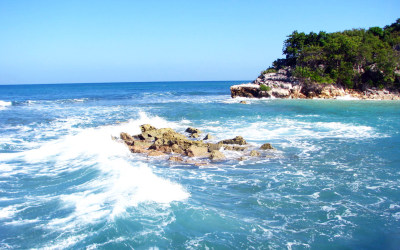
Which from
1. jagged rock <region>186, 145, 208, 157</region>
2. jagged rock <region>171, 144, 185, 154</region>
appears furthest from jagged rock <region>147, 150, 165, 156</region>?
jagged rock <region>186, 145, 208, 157</region>

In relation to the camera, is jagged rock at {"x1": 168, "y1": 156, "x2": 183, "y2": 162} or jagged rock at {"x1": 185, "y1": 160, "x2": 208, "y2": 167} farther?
jagged rock at {"x1": 168, "y1": 156, "x2": 183, "y2": 162}

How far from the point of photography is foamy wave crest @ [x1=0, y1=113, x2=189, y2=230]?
331 inches

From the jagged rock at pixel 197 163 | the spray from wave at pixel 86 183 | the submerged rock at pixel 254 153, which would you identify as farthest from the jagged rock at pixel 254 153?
the spray from wave at pixel 86 183

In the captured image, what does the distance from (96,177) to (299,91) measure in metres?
39.6

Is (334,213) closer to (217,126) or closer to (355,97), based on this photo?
(217,126)

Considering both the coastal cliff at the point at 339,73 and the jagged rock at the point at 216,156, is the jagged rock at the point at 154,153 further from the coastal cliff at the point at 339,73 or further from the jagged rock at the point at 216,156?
the coastal cliff at the point at 339,73

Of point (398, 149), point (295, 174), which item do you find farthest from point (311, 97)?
point (295, 174)

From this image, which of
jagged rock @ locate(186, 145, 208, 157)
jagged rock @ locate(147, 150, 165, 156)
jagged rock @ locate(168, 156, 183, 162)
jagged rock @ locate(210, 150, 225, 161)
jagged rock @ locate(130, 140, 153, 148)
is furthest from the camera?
jagged rock @ locate(130, 140, 153, 148)

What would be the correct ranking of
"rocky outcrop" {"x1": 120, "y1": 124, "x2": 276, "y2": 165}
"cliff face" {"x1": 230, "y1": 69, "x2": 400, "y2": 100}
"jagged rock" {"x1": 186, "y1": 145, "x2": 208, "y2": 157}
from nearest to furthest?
"rocky outcrop" {"x1": 120, "y1": 124, "x2": 276, "y2": 165} < "jagged rock" {"x1": 186, "y1": 145, "x2": 208, "y2": 157} < "cliff face" {"x1": 230, "y1": 69, "x2": 400, "y2": 100}

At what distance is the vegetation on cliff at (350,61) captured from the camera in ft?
142

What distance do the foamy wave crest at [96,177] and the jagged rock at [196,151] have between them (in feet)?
8.17

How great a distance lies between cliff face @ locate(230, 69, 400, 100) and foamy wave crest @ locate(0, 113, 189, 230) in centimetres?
3317

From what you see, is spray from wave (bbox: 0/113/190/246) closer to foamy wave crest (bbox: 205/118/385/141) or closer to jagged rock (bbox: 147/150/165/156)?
jagged rock (bbox: 147/150/165/156)

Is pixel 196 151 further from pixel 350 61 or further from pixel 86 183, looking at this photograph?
pixel 350 61
